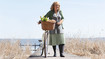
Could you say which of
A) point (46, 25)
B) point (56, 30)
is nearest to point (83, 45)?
point (56, 30)

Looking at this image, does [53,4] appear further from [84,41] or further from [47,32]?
[84,41]

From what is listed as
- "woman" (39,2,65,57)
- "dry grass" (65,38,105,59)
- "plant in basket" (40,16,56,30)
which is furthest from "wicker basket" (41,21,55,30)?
"dry grass" (65,38,105,59)

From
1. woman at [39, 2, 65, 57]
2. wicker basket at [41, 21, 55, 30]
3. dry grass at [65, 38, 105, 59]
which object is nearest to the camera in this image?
wicker basket at [41, 21, 55, 30]

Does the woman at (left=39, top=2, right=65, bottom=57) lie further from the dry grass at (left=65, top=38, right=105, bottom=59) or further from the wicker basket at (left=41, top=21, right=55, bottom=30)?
the dry grass at (left=65, top=38, right=105, bottom=59)

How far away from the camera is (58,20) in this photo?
8.02m

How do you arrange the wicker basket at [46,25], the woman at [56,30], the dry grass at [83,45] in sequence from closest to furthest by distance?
the wicker basket at [46,25] < the woman at [56,30] < the dry grass at [83,45]

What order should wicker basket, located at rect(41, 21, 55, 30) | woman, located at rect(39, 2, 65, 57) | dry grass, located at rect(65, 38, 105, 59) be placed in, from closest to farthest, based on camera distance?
wicker basket, located at rect(41, 21, 55, 30) → woman, located at rect(39, 2, 65, 57) → dry grass, located at rect(65, 38, 105, 59)

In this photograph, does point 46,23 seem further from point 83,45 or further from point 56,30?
point 83,45

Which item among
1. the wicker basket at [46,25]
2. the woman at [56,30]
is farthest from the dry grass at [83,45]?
the wicker basket at [46,25]

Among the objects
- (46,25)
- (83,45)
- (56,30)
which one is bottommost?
(83,45)

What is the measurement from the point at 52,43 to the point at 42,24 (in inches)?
40.8

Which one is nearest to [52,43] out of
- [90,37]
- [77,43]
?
[77,43]

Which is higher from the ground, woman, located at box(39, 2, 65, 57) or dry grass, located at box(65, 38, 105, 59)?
woman, located at box(39, 2, 65, 57)

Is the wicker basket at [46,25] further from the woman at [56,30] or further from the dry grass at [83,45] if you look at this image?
the dry grass at [83,45]
